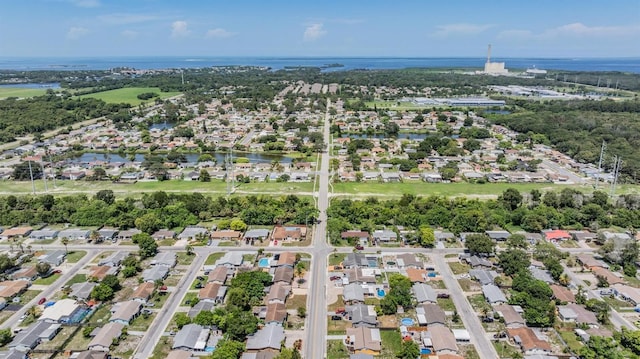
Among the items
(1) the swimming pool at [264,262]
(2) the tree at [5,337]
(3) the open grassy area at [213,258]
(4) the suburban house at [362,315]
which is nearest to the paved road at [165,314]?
(3) the open grassy area at [213,258]

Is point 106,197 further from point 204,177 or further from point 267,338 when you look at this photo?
point 267,338

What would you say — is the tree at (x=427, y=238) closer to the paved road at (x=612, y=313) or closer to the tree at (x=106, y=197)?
the paved road at (x=612, y=313)

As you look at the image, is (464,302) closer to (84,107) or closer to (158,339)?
(158,339)

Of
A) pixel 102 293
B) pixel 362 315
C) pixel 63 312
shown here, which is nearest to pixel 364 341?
pixel 362 315

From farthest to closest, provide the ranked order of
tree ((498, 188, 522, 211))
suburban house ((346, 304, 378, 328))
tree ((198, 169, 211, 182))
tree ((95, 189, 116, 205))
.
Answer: tree ((198, 169, 211, 182))
tree ((95, 189, 116, 205))
tree ((498, 188, 522, 211))
suburban house ((346, 304, 378, 328))

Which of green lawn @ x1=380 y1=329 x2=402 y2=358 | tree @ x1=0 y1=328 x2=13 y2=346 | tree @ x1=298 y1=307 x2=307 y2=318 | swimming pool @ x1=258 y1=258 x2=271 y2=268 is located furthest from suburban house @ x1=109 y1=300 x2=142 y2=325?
green lawn @ x1=380 y1=329 x2=402 y2=358

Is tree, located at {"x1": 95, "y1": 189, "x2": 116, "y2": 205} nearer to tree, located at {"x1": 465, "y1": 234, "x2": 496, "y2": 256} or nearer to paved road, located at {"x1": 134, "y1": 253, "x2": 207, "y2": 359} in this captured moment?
paved road, located at {"x1": 134, "y1": 253, "x2": 207, "y2": 359}

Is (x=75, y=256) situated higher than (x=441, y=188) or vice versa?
(x=441, y=188)

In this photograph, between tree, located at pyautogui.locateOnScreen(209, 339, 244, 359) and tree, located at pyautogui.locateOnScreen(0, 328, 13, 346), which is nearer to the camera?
tree, located at pyautogui.locateOnScreen(209, 339, 244, 359)
